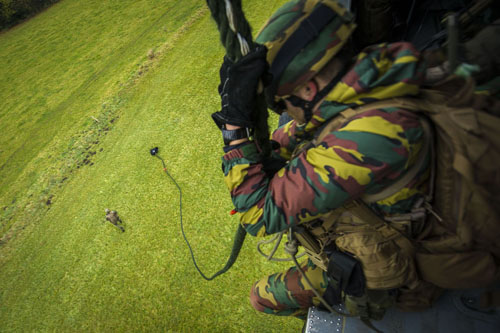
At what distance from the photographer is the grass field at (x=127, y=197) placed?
2.13m

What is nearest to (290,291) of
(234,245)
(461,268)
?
(234,245)

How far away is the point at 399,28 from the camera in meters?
1.89

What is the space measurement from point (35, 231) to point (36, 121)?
2.60 metres

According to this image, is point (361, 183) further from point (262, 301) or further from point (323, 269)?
point (262, 301)

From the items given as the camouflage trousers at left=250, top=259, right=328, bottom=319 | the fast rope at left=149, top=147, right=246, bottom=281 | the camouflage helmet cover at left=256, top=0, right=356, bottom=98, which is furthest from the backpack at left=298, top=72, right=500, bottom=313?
the fast rope at left=149, top=147, right=246, bottom=281

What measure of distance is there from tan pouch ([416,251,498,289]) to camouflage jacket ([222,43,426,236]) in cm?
19

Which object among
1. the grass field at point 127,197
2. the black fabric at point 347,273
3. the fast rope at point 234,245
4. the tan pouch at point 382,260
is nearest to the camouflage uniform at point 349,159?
the tan pouch at point 382,260

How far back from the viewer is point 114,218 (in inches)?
102

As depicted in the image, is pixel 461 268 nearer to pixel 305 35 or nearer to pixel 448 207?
pixel 448 207

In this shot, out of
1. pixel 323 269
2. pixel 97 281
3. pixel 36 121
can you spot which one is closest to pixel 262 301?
pixel 323 269

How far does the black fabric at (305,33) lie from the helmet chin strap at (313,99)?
129 mm

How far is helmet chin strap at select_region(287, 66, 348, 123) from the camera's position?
92cm

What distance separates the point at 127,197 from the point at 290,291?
6.79ft

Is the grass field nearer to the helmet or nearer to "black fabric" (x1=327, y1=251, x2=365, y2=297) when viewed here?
"black fabric" (x1=327, y1=251, x2=365, y2=297)
